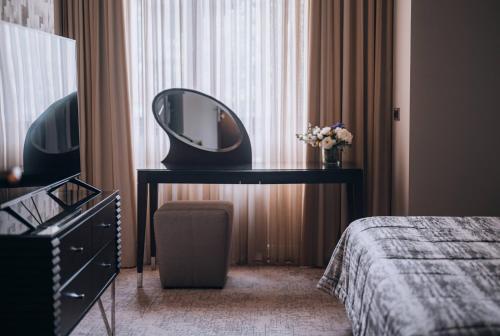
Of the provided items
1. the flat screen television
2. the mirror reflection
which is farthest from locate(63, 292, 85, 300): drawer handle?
the mirror reflection

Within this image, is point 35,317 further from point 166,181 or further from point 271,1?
point 271,1

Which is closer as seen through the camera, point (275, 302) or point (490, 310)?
point (490, 310)

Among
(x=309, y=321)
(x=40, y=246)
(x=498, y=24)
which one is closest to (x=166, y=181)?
(x=309, y=321)

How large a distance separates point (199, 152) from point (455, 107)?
1.65 meters

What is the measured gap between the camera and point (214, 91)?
4445 mm

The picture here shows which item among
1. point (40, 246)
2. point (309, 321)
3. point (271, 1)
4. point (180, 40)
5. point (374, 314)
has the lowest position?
point (309, 321)

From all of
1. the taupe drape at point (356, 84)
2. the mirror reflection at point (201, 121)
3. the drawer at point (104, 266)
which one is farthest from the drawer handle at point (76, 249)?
the taupe drape at point (356, 84)

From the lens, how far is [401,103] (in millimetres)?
4137

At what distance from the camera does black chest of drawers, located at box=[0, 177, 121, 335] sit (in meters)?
2.11

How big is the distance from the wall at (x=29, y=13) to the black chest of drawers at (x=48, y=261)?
882mm

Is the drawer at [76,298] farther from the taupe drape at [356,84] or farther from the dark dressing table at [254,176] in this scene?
the taupe drape at [356,84]

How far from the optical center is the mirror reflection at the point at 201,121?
4.18 meters

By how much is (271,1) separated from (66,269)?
106 inches

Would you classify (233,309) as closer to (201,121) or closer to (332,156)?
(332,156)
